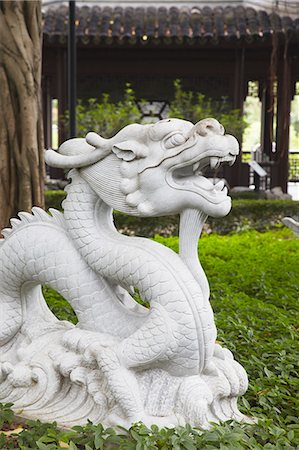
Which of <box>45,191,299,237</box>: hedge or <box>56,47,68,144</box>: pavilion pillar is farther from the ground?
<box>56,47,68,144</box>: pavilion pillar

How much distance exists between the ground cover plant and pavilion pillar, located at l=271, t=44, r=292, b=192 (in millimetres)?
6018

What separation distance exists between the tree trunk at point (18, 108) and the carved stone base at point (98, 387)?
2.47 meters

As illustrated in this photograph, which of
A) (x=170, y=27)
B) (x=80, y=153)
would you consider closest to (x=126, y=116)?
(x=170, y=27)

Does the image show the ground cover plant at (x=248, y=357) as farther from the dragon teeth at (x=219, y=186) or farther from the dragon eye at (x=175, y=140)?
the dragon eye at (x=175, y=140)

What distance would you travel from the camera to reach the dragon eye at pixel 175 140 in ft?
6.86

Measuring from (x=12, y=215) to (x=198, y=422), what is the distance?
300 centimetres

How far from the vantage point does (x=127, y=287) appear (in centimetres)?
234

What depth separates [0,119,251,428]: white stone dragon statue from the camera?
2086 mm

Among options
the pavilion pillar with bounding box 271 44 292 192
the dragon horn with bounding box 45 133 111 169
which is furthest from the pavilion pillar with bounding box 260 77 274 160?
the dragon horn with bounding box 45 133 111 169

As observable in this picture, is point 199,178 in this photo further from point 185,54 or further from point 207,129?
point 185,54

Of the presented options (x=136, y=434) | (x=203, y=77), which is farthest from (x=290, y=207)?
(x=136, y=434)

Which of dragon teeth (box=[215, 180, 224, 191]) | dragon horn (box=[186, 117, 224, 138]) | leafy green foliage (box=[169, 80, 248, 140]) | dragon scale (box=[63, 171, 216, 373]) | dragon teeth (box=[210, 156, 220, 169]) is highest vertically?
dragon horn (box=[186, 117, 224, 138])

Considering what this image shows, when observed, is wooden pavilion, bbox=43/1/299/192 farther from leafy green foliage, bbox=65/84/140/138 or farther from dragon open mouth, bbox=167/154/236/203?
dragon open mouth, bbox=167/154/236/203

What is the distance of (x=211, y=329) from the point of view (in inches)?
83.8
